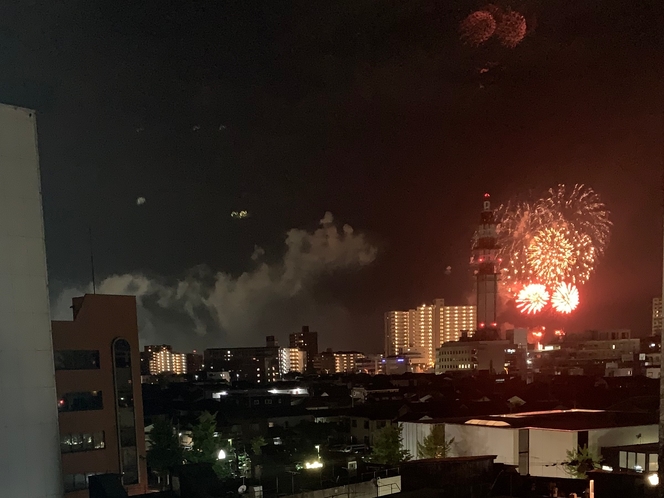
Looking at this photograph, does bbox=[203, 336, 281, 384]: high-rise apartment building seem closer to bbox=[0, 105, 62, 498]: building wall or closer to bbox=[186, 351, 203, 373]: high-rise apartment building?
bbox=[186, 351, 203, 373]: high-rise apartment building

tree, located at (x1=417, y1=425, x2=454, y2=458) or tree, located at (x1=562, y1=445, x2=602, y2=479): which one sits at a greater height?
tree, located at (x1=562, y1=445, x2=602, y2=479)

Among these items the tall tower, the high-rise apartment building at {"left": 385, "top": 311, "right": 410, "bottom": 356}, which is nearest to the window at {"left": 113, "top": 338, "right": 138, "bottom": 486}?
the tall tower

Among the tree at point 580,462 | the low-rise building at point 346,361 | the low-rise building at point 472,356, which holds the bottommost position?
the low-rise building at point 346,361

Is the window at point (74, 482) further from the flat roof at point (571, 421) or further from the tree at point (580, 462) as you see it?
the tree at point (580, 462)

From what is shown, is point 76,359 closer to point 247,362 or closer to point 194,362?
point 247,362

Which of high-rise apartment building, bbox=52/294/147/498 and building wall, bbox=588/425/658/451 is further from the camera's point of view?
high-rise apartment building, bbox=52/294/147/498

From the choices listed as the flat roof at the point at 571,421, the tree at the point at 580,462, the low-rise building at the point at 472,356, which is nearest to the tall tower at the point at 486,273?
the low-rise building at the point at 472,356

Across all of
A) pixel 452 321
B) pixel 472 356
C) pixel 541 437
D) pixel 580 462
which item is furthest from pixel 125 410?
pixel 452 321
